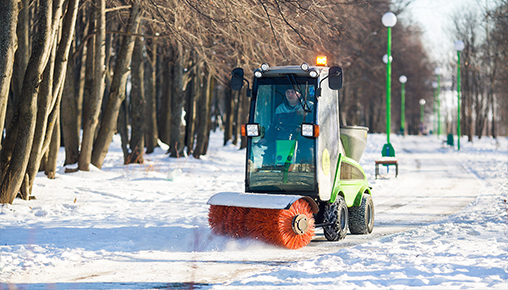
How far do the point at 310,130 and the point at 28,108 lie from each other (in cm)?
530

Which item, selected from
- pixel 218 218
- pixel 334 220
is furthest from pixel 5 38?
pixel 334 220

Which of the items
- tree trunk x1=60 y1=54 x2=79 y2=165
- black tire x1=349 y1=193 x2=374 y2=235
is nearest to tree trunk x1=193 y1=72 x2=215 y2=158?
tree trunk x1=60 y1=54 x2=79 y2=165

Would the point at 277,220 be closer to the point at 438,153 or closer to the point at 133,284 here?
the point at 133,284

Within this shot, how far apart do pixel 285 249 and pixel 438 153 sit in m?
23.7

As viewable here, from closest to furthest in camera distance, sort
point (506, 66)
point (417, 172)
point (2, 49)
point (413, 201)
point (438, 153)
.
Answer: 1. point (2, 49)
2. point (413, 201)
3. point (417, 172)
4. point (438, 153)
5. point (506, 66)

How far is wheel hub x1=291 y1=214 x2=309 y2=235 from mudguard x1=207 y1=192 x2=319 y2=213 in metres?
0.24

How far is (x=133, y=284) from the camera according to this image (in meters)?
5.82

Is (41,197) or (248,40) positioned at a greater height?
(248,40)

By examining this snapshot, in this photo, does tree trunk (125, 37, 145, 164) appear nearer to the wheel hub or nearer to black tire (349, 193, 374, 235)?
black tire (349, 193, 374, 235)

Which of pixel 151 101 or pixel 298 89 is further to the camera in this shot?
pixel 151 101

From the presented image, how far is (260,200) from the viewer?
→ 764 cm

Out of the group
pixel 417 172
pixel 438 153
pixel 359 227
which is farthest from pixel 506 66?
pixel 359 227

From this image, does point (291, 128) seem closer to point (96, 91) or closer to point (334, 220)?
point (334, 220)

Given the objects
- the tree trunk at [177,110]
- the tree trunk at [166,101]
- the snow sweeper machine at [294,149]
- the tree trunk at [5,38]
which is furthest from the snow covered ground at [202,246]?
the tree trunk at [166,101]
